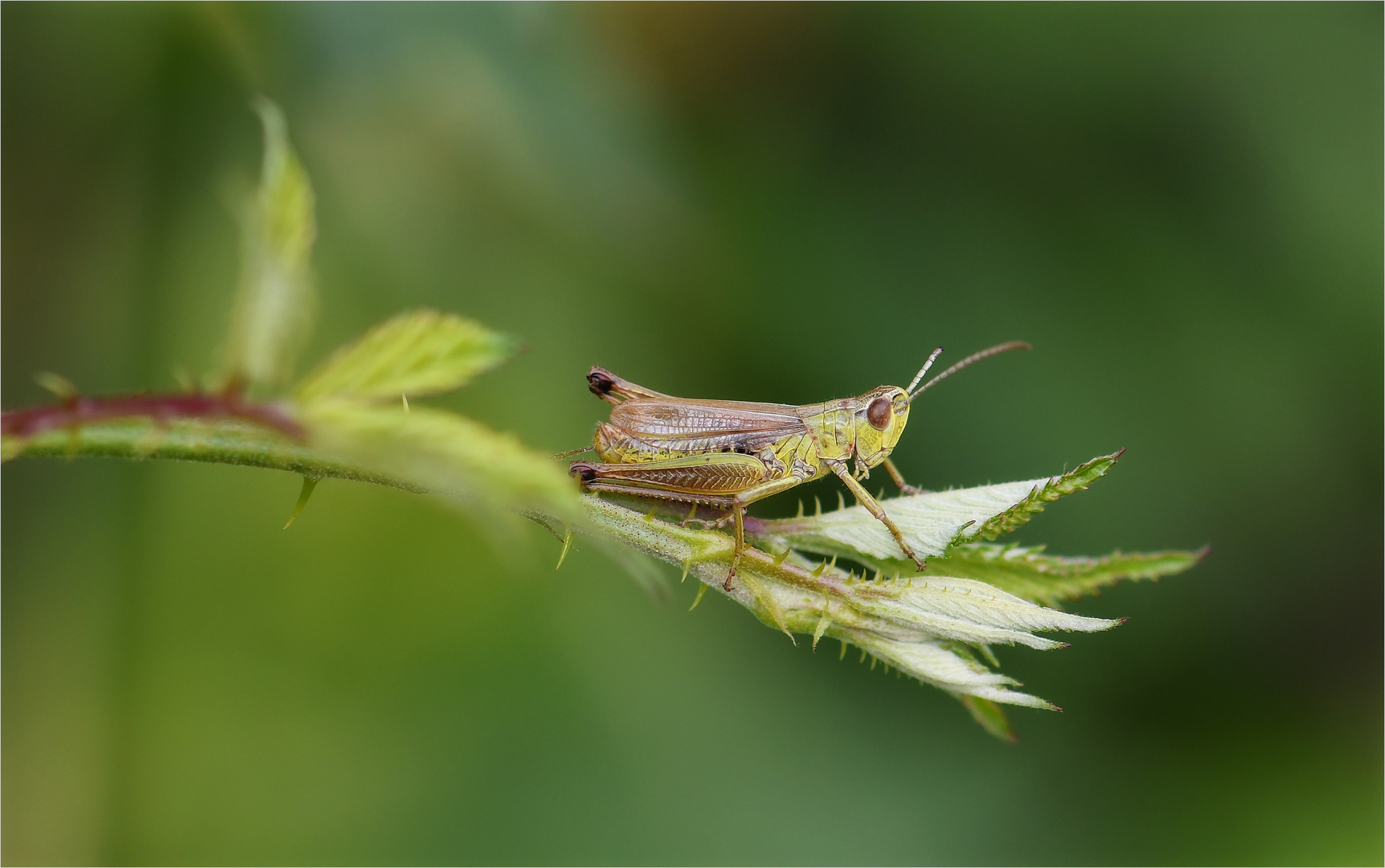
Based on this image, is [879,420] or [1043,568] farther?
[879,420]

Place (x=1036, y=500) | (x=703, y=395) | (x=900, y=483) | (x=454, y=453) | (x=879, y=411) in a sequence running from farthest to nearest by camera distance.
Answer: (x=703, y=395), (x=879, y=411), (x=900, y=483), (x=1036, y=500), (x=454, y=453)

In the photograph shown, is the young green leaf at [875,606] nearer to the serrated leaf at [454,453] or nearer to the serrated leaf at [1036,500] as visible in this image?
the serrated leaf at [1036,500]

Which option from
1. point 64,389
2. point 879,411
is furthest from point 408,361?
point 879,411

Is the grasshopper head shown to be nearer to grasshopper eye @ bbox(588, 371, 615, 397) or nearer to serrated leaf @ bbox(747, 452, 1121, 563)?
grasshopper eye @ bbox(588, 371, 615, 397)

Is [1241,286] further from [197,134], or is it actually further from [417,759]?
[197,134]

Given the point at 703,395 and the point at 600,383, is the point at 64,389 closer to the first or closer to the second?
the point at 600,383

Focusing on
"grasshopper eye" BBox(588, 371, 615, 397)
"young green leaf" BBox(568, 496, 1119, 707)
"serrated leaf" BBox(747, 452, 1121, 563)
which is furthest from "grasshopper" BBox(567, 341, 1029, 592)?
"young green leaf" BBox(568, 496, 1119, 707)

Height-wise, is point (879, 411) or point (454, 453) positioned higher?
point (879, 411)
